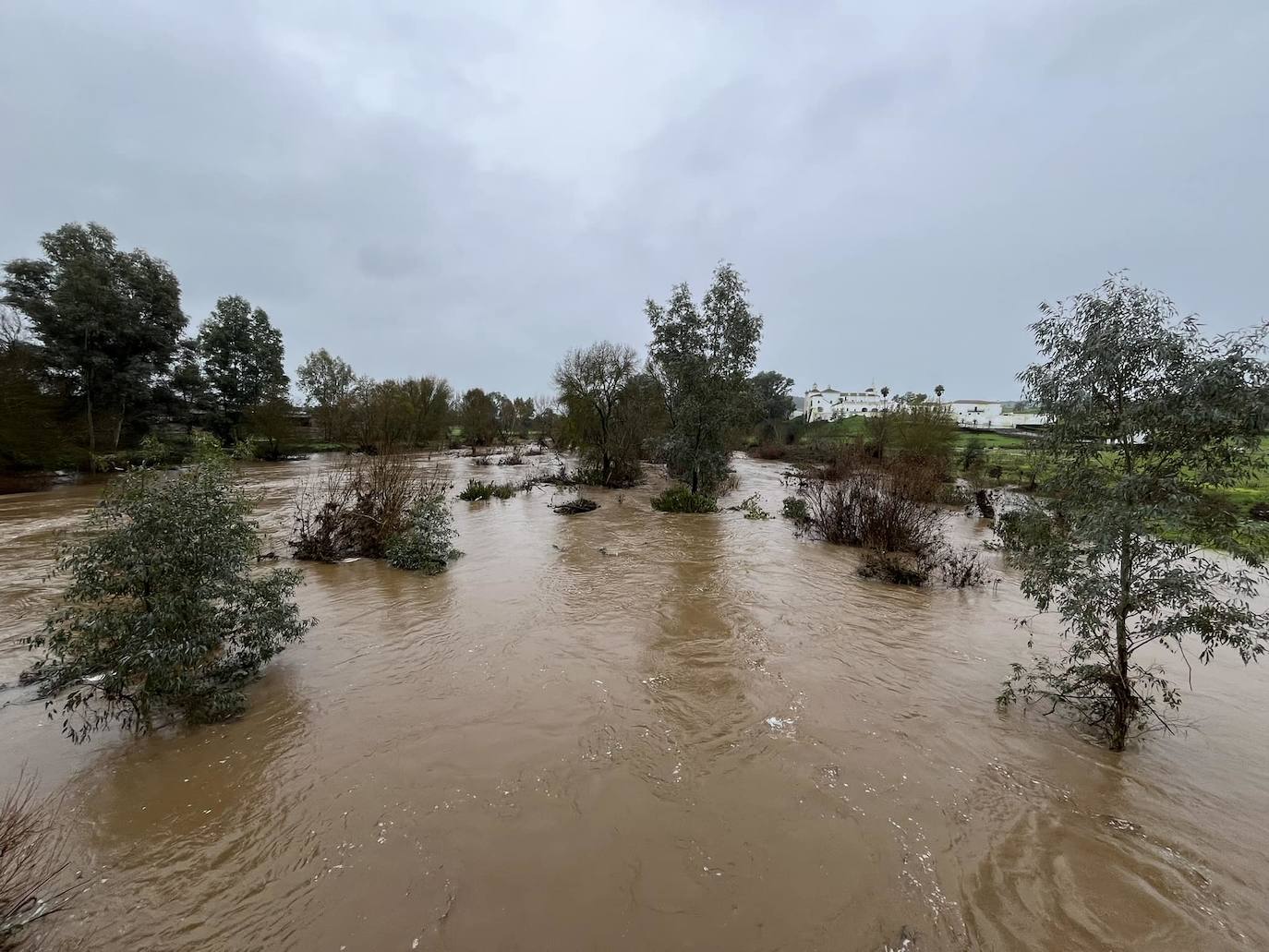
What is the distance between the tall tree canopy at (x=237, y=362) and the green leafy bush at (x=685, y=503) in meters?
39.0

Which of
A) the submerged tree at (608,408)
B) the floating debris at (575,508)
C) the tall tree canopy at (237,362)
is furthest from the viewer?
the tall tree canopy at (237,362)

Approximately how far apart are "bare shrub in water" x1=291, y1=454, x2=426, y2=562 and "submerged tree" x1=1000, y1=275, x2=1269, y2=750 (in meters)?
12.1

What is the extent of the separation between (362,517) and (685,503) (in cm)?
1147

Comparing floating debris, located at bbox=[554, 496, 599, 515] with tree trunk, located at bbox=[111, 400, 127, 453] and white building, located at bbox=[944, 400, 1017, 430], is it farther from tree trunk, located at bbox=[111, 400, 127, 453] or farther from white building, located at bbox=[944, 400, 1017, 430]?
white building, located at bbox=[944, 400, 1017, 430]

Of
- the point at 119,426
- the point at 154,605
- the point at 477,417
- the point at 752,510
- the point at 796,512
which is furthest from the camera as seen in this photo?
the point at 477,417

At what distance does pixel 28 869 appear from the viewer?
3.22 meters

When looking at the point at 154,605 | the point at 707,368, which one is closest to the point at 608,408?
the point at 707,368

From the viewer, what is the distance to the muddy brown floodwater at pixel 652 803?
3.06m

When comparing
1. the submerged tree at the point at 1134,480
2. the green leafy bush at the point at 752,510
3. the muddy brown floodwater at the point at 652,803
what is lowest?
the muddy brown floodwater at the point at 652,803

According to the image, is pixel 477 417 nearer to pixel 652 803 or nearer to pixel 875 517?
pixel 875 517

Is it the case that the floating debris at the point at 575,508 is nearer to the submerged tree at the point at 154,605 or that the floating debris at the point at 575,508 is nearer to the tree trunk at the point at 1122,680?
the submerged tree at the point at 154,605

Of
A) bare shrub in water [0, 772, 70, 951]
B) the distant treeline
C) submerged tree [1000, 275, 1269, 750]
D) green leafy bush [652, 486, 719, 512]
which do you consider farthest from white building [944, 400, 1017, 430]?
bare shrub in water [0, 772, 70, 951]

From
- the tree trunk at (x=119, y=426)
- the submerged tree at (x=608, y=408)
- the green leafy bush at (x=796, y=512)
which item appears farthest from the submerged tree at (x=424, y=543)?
the tree trunk at (x=119, y=426)

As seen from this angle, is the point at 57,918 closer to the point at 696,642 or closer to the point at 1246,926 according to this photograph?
the point at 696,642
